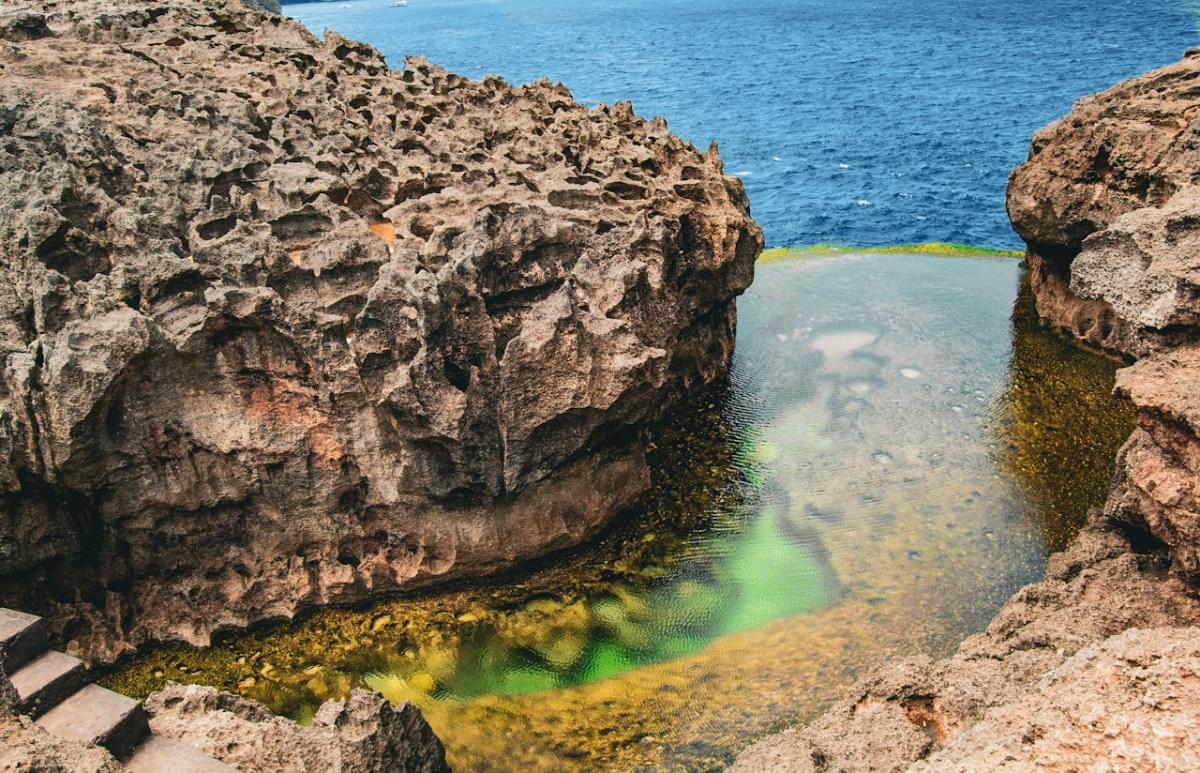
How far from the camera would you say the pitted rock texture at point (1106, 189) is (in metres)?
8.94

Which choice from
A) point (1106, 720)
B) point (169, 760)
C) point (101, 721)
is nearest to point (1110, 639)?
point (1106, 720)

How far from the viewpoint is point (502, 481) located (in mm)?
10805

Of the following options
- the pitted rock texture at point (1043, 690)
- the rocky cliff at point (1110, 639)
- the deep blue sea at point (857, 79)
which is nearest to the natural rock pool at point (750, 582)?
the pitted rock texture at point (1043, 690)

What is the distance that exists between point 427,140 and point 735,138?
28329 mm

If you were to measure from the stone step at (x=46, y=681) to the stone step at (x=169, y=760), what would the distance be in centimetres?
82

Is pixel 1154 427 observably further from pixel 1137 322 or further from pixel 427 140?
pixel 427 140

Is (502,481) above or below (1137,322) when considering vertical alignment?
below

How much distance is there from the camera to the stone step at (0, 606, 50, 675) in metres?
7.56

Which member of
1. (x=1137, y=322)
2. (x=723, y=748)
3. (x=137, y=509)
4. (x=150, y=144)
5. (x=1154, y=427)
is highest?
(x=150, y=144)

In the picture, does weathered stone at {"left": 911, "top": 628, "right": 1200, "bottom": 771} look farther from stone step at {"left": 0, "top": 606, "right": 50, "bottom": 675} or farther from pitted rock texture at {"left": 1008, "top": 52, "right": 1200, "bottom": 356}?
stone step at {"left": 0, "top": 606, "right": 50, "bottom": 675}

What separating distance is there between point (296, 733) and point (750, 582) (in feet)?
19.4

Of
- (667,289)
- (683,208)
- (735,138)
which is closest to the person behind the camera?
(667,289)

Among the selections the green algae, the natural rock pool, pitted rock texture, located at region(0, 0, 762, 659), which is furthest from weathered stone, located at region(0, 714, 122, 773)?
the green algae

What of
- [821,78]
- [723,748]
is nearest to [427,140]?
[723,748]
